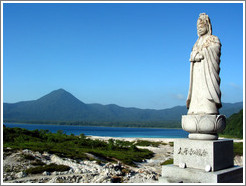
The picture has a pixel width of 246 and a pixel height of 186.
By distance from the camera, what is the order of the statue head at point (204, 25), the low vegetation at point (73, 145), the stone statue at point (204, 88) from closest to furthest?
the stone statue at point (204, 88)
the statue head at point (204, 25)
the low vegetation at point (73, 145)

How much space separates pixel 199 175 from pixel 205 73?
97.8 inches

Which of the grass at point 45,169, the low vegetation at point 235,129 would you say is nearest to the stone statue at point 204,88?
the grass at point 45,169

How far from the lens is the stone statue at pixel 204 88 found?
21.5ft

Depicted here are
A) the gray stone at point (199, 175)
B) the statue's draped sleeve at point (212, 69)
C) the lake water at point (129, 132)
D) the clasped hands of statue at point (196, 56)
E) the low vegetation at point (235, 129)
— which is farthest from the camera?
the lake water at point (129, 132)

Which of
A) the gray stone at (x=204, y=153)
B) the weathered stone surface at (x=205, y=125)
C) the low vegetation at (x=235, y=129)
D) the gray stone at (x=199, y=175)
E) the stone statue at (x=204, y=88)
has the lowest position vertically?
the low vegetation at (x=235, y=129)

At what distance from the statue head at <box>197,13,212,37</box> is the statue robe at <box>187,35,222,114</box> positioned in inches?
9.5

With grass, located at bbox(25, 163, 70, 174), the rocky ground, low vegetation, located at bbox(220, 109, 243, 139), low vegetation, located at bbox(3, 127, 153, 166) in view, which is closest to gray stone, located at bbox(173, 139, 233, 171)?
the rocky ground

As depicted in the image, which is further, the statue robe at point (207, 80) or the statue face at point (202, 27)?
the statue face at point (202, 27)

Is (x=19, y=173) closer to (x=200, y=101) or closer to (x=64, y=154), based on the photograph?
(x=64, y=154)

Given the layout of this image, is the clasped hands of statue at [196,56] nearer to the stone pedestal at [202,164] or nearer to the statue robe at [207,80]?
the statue robe at [207,80]

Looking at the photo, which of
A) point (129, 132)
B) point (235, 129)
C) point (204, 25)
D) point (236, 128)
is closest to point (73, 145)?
point (204, 25)

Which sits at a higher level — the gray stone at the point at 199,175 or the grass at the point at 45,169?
the gray stone at the point at 199,175

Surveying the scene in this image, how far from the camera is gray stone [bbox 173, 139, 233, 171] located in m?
6.32

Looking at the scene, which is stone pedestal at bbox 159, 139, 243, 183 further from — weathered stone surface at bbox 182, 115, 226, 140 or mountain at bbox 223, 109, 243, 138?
mountain at bbox 223, 109, 243, 138
